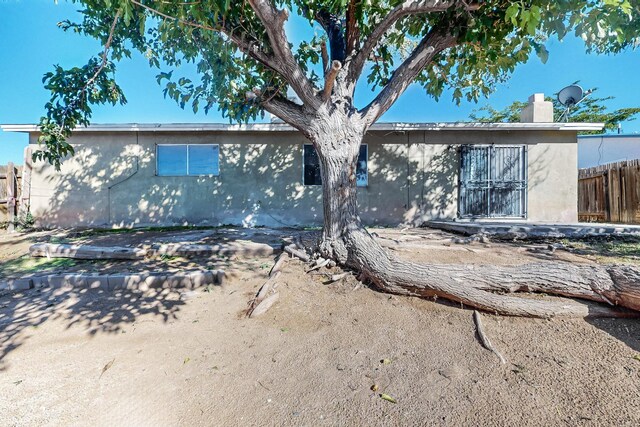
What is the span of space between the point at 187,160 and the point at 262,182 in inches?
84.6

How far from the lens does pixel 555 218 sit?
7.86 metres

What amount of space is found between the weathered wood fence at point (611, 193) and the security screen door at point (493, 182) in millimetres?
3976

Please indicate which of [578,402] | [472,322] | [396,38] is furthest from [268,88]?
[578,402]

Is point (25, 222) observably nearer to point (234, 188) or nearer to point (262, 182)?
point (234, 188)

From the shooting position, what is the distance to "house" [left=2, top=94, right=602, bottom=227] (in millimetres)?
7777

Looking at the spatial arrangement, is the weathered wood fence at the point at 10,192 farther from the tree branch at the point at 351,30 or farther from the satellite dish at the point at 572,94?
the satellite dish at the point at 572,94

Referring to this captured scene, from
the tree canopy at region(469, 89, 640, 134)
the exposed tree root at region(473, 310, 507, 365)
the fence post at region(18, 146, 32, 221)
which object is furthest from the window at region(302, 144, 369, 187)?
the tree canopy at region(469, 89, 640, 134)

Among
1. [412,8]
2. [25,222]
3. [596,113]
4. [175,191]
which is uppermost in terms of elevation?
[596,113]

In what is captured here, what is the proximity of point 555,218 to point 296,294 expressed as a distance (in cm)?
809

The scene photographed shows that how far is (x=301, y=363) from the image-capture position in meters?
2.28

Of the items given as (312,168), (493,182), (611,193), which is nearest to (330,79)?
(312,168)

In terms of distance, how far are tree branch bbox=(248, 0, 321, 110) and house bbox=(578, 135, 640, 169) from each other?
1446cm

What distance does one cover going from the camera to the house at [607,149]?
11.9m

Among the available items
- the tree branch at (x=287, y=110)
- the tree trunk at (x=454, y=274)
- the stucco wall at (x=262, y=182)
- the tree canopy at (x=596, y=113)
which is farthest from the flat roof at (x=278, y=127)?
the tree canopy at (x=596, y=113)
